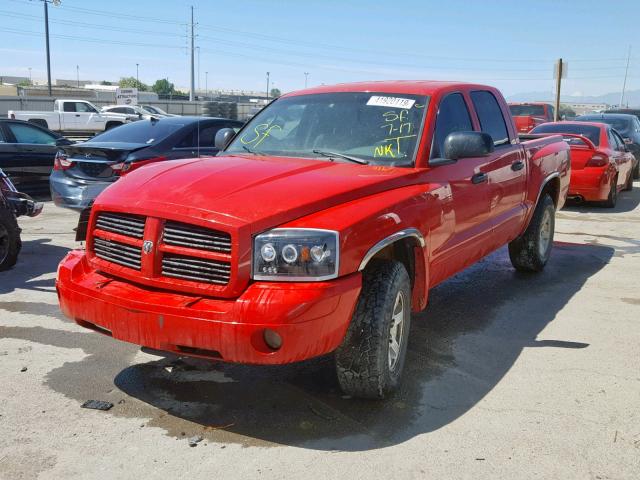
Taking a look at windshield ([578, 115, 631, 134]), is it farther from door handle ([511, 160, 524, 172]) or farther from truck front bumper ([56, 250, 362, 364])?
truck front bumper ([56, 250, 362, 364])

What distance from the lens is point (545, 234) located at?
7098 mm

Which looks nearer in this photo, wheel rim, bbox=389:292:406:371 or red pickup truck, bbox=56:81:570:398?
red pickup truck, bbox=56:81:570:398

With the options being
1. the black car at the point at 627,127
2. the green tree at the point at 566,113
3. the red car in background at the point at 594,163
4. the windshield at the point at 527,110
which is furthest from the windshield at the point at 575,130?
the green tree at the point at 566,113

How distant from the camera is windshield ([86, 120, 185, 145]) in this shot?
28.1 feet

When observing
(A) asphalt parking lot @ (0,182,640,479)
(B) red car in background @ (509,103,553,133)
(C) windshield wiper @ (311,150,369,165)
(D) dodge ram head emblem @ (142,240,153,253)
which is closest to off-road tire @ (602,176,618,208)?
(A) asphalt parking lot @ (0,182,640,479)

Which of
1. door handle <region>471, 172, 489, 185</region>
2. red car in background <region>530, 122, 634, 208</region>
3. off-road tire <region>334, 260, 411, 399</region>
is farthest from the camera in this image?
red car in background <region>530, 122, 634, 208</region>

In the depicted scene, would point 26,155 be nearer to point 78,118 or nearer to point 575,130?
point 575,130

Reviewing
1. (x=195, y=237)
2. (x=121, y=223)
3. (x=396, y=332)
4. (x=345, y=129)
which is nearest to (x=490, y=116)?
(x=345, y=129)

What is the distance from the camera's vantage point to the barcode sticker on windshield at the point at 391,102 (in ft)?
15.3

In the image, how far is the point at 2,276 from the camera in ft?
21.7

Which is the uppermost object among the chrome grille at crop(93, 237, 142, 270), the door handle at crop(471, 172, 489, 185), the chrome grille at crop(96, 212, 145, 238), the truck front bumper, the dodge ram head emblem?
the door handle at crop(471, 172, 489, 185)

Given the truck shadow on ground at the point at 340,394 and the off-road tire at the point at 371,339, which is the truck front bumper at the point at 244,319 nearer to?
the off-road tire at the point at 371,339

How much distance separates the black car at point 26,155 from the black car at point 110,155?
3134 mm

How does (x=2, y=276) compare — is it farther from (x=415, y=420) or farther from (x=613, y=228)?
(x=613, y=228)
